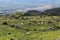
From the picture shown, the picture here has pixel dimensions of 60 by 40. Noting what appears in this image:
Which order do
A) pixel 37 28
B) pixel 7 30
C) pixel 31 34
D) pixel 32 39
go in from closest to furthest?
pixel 32 39 → pixel 31 34 → pixel 7 30 → pixel 37 28

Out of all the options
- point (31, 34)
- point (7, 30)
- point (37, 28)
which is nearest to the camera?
point (31, 34)

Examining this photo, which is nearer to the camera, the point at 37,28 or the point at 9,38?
the point at 9,38

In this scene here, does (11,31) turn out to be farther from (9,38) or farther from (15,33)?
(9,38)

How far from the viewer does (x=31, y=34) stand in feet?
414

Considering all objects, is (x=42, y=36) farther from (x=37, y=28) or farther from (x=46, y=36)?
(x=37, y=28)

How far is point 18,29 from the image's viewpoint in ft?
458

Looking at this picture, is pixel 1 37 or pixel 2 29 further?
pixel 2 29

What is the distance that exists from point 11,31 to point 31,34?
1244cm

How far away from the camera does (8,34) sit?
12638 cm

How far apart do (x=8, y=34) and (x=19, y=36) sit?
639cm

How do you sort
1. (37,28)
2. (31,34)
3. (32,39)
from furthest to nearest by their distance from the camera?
(37,28) → (31,34) → (32,39)

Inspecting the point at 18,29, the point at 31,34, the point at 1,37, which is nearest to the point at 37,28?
the point at 18,29

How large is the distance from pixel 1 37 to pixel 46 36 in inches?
764

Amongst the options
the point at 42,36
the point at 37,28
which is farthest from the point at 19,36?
the point at 37,28
